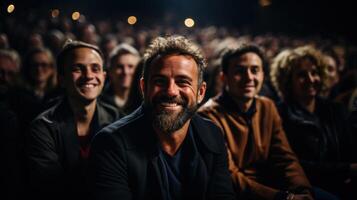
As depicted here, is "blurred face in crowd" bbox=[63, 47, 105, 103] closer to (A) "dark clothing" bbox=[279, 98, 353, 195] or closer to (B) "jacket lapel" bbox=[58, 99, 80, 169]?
(B) "jacket lapel" bbox=[58, 99, 80, 169]

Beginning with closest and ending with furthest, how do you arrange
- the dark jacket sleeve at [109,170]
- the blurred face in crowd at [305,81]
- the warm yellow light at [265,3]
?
the dark jacket sleeve at [109,170] < the blurred face in crowd at [305,81] < the warm yellow light at [265,3]

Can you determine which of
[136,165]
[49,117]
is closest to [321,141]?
[136,165]

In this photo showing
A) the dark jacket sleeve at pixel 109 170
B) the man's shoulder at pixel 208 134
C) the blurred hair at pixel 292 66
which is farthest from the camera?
the blurred hair at pixel 292 66

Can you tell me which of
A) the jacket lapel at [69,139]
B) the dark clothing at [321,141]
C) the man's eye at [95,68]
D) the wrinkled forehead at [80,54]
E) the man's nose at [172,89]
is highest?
the wrinkled forehead at [80,54]

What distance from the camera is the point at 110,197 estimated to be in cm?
190

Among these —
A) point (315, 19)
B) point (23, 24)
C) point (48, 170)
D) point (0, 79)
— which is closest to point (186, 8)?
point (315, 19)

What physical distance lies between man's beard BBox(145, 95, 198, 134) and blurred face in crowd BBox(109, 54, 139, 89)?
83.6 inches

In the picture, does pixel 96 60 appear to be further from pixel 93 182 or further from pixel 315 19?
→ pixel 315 19

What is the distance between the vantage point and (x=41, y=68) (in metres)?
4.53

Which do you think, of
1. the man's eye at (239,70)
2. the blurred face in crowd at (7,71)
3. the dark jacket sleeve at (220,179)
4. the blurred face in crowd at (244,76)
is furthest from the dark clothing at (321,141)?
the blurred face in crowd at (7,71)

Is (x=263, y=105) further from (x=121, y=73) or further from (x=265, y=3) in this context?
(x=265, y=3)

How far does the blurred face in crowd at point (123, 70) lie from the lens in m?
4.23

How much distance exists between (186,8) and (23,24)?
13.8 metres

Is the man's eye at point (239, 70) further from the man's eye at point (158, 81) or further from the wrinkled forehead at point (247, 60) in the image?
the man's eye at point (158, 81)
